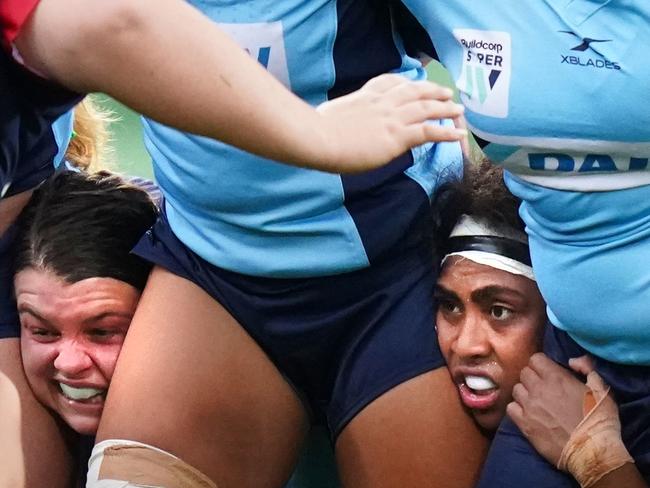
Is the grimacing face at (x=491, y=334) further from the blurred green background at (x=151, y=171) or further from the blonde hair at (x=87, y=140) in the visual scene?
the blonde hair at (x=87, y=140)

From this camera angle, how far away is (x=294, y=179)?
3.79 feet

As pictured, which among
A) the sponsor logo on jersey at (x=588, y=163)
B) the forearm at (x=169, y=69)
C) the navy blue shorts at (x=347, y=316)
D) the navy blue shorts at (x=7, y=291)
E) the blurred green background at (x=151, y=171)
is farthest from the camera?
the blurred green background at (x=151, y=171)

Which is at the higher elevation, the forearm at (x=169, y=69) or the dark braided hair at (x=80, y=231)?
the forearm at (x=169, y=69)

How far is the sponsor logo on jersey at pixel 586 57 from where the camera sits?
3.19 feet

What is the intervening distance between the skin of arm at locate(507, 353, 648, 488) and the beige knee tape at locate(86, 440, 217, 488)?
1.01 feet

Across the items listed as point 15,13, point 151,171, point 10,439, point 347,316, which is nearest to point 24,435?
point 10,439

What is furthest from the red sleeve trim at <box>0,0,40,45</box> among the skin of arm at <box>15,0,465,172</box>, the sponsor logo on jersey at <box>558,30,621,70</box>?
the sponsor logo on jersey at <box>558,30,621,70</box>

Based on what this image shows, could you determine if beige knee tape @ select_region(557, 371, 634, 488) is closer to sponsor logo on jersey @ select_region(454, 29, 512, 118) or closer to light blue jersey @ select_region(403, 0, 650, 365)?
light blue jersey @ select_region(403, 0, 650, 365)

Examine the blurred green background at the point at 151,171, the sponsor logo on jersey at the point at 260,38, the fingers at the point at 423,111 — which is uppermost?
the fingers at the point at 423,111

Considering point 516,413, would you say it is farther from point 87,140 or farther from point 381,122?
point 87,140

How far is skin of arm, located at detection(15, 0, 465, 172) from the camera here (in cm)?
79

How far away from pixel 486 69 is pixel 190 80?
31 centimetres

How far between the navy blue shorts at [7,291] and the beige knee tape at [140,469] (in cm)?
21

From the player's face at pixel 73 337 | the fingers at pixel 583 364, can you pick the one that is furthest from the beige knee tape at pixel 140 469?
the fingers at pixel 583 364
